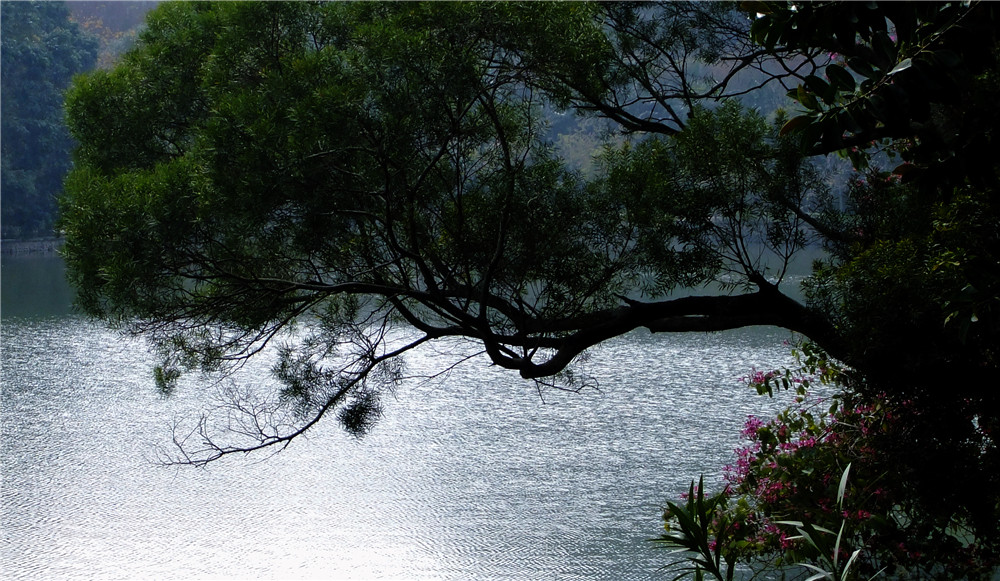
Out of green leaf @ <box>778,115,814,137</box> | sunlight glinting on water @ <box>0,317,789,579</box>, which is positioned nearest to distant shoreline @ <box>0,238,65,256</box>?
sunlight glinting on water @ <box>0,317,789,579</box>

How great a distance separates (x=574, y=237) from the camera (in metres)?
3.62

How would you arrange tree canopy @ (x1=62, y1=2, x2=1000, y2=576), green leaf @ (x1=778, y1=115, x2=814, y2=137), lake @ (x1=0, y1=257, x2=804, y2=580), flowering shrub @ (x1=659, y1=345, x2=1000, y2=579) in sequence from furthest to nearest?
lake @ (x1=0, y1=257, x2=804, y2=580), flowering shrub @ (x1=659, y1=345, x2=1000, y2=579), tree canopy @ (x1=62, y1=2, x2=1000, y2=576), green leaf @ (x1=778, y1=115, x2=814, y2=137)

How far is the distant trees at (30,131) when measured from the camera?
1027 inches

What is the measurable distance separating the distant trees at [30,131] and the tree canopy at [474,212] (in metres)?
24.4

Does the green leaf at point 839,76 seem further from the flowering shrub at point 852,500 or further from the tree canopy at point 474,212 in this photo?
the flowering shrub at point 852,500

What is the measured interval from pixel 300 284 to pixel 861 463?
210cm

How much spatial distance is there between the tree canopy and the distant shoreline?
77.5 ft

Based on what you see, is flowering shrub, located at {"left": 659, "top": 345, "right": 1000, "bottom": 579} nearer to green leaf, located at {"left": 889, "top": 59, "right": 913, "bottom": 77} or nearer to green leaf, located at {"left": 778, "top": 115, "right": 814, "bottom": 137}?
green leaf, located at {"left": 778, "top": 115, "right": 814, "bottom": 137}

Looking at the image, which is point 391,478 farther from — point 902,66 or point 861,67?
point 902,66

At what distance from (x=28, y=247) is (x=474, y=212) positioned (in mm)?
25747

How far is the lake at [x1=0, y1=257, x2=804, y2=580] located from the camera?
5.96 meters

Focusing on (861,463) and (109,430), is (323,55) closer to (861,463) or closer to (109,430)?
(861,463)

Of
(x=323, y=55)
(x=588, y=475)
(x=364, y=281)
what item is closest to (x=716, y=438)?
(x=588, y=475)

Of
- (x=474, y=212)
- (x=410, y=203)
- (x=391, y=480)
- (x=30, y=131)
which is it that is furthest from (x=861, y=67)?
(x=30, y=131)
